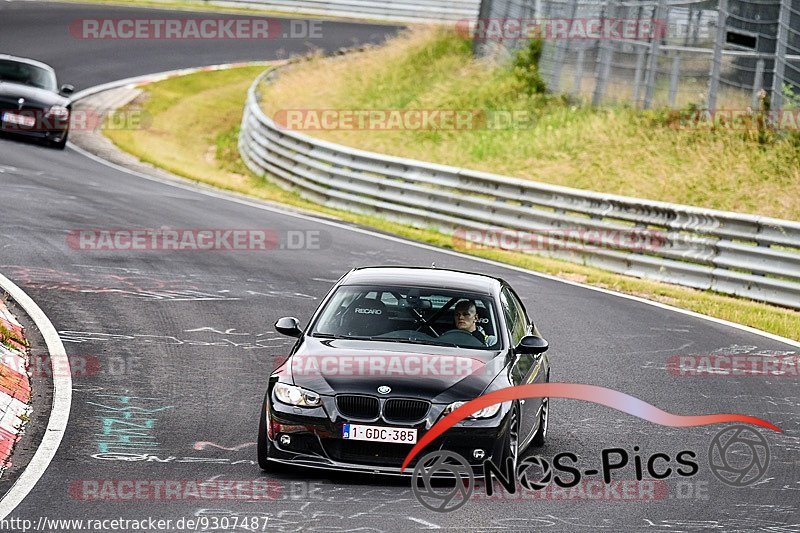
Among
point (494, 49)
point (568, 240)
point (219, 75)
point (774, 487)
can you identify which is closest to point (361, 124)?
point (494, 49)

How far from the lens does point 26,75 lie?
2808cm

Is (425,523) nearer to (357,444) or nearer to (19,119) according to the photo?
(357,444)

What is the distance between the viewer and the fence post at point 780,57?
23.9 meters

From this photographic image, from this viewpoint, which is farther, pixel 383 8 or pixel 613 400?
pixel 383 8

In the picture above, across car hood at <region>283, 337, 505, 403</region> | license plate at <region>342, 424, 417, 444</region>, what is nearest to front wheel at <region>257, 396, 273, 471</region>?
car hood at <region>283, 337, 505, 403</region>

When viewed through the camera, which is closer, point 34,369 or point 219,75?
point 34,369

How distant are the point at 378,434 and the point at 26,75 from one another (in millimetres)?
21920

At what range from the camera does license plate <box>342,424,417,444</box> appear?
8219 millimetres

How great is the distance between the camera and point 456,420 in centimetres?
829

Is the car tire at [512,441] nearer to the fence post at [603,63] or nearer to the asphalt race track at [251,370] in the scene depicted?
the asphalt race track at [251,370]

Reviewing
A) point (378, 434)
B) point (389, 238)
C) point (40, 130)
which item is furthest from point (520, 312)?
point (40, 130)

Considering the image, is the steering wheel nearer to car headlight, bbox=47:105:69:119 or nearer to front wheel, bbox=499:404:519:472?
front wheel, bbox=499:404:519:472

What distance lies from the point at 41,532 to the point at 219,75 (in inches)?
1507

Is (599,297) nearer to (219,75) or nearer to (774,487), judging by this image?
(774,487)
